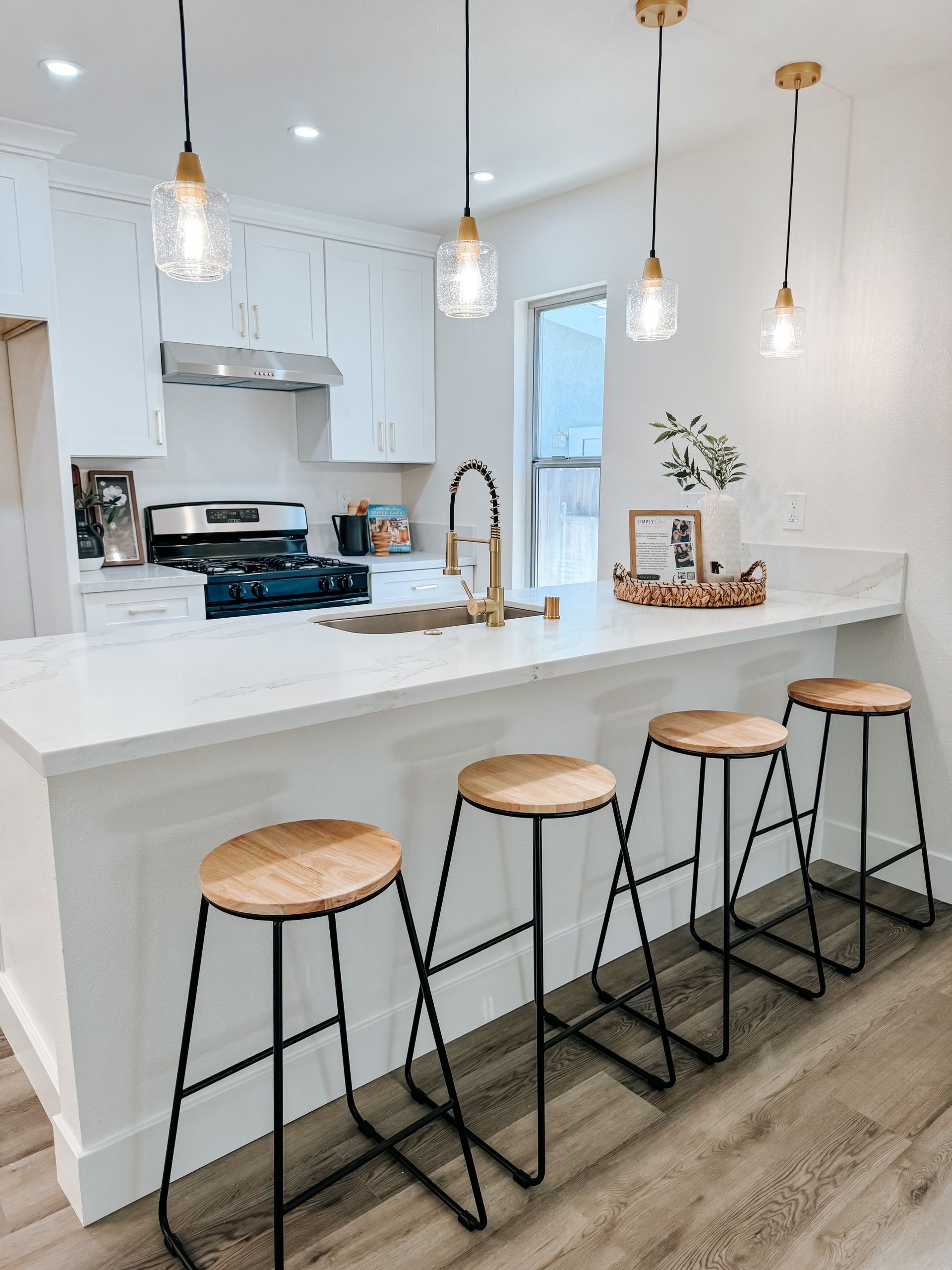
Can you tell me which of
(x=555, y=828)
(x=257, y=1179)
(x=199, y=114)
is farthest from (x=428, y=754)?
(x=199, y=114)

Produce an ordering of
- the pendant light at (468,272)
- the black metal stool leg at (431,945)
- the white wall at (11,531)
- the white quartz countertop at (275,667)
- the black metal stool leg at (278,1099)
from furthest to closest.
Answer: the white wall at (11,531) < the pendant light at (468,272) < the black metal stool leg at (431,945) < the white quartz countertop at (275,667) < the black metal stool leg at (278,1099)

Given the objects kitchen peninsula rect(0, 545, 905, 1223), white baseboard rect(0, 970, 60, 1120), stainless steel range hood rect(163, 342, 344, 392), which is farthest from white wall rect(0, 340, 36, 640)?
white baseboard rect(0, 970, 60, 1120)

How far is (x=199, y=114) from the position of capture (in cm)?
283

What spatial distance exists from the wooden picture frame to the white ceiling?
1279 millimetres

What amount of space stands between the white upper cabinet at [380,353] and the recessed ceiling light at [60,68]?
1.52 metres

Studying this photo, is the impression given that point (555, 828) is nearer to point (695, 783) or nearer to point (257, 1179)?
point (695, 783)

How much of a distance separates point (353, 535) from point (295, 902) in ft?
10.8

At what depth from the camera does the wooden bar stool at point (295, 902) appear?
4.16ft

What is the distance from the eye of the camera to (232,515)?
13.5 feet

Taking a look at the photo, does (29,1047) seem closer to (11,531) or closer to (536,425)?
(11,531)

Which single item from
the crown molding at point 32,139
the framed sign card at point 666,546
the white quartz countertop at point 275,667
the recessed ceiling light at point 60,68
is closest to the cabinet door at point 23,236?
the crown molding at point 32,139

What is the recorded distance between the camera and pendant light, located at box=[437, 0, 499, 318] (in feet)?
6.44

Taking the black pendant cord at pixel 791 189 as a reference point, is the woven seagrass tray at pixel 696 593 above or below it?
below

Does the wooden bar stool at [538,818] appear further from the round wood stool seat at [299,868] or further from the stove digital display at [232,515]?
the stove digital display at [232,515]
